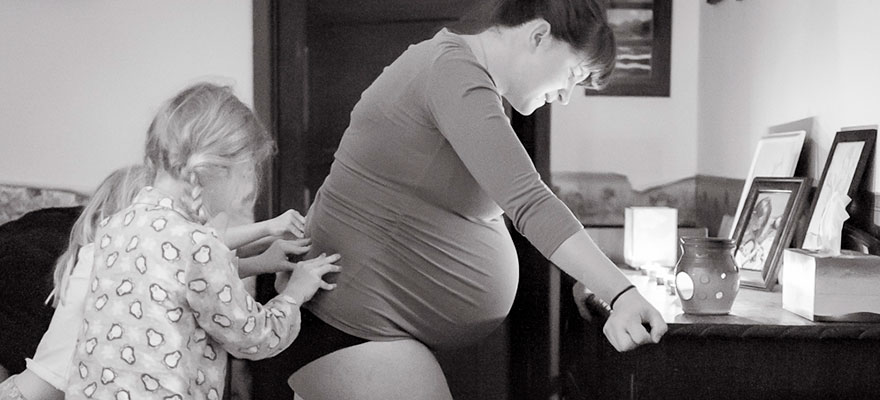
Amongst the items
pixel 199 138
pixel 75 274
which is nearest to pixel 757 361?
pixel 199 138

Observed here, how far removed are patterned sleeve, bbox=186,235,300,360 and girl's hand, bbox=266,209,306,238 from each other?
11.4 inches

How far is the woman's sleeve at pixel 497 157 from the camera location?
129 cm

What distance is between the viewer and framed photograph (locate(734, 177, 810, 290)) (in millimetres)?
2078

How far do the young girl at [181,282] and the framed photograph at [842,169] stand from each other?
104 centimetres

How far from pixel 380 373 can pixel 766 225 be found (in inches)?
42.9

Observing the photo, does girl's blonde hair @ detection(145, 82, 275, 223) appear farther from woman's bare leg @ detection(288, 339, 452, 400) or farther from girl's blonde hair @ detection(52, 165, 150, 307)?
woman's bare leg @ detection(288, 339, 452, 400)

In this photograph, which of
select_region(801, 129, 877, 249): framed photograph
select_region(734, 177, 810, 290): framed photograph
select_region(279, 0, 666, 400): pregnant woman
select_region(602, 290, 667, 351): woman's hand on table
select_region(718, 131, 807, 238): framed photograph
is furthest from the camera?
select_region(718, 131, 807, 238): framed photograph

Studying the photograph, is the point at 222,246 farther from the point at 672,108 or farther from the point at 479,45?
the point at 672,108

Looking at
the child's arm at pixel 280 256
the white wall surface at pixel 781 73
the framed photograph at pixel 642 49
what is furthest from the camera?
the framed photograph at pixel 642 49

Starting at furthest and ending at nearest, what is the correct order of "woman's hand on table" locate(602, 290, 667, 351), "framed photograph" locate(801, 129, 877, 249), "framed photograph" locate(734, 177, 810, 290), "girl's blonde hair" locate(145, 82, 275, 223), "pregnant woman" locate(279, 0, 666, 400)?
1. "framed photograph" locate(734, 177, 810, 290)
2. "framed photograph" locate(801, 129, 877, 249)
3. "girl's blonde hair" locate(145, 82, 275, 223)
4. "pregnant woman" locate(279, 0, 666, 400)
5. "woman's hand on table" locate(602, 290, 667, 351)

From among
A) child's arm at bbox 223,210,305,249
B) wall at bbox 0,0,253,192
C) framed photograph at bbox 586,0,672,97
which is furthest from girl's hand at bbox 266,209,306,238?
framed photograph at bbox 586,0,672,97

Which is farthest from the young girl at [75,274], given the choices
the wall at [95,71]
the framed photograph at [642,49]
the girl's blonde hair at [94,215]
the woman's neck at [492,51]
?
the framed photograph at [642,49]

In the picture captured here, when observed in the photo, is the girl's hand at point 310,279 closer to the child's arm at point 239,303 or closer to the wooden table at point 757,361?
the child's arm at point 239,303

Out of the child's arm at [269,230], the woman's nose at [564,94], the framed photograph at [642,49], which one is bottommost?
the child's arm at [269,230]
